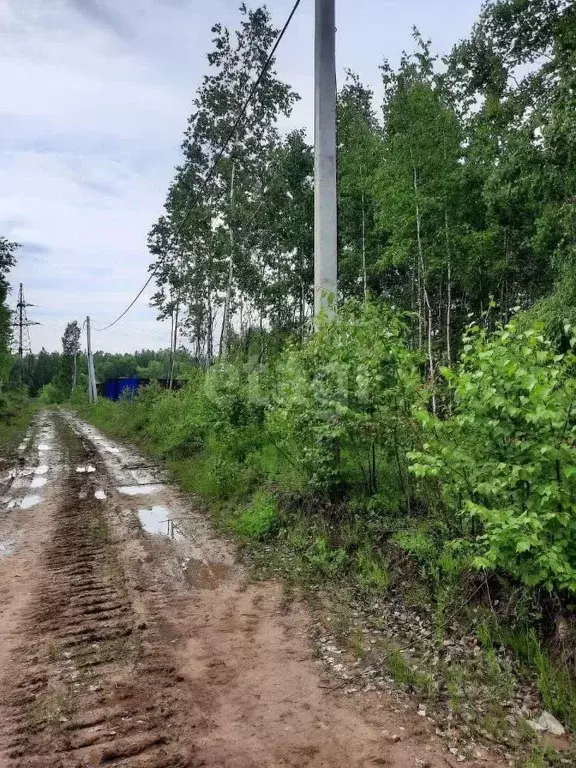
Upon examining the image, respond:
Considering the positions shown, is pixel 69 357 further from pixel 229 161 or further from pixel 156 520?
pixel 156 520

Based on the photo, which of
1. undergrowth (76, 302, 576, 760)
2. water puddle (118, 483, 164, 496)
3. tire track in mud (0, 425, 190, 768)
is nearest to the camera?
tire track in mud (0, 425, 190, 768)

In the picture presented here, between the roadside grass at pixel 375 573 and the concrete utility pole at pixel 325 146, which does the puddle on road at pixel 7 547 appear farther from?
the concrete utility pole at pixel 325 146

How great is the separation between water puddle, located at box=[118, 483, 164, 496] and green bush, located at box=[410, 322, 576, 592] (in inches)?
268

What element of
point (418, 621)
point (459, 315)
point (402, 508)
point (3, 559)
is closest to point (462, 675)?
point (418, 621)

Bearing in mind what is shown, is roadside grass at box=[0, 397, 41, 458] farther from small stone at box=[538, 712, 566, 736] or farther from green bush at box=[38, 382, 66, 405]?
green bush at box=[38, 382, 66, 405]

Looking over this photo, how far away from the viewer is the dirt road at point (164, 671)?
2.80m

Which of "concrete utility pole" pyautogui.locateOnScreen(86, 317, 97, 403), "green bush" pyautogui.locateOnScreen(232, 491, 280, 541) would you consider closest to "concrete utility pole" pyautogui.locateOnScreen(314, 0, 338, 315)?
"green bush" pyautogui.locateOnScreen(232, 491, 280, 541)

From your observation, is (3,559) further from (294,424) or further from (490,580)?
(490,580)

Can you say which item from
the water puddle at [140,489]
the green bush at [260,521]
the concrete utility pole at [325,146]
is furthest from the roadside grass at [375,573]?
the concrete utility pole at [325,146]

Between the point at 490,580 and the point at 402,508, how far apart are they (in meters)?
1.71

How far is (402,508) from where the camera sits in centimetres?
578

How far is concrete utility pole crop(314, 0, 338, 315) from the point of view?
7.30m

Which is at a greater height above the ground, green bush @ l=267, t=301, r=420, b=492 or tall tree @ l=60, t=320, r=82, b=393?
tall tree @ l=60, t=320, r=82, b=393

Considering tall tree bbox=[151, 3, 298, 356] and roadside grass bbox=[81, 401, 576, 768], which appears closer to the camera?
roadside grass bbox=[81, 401, 576, 768]
